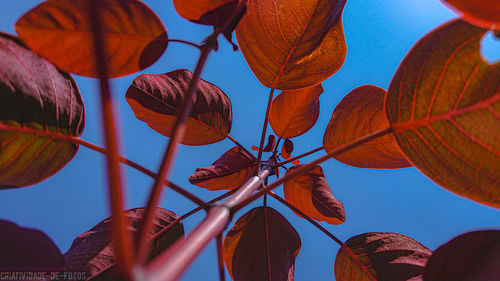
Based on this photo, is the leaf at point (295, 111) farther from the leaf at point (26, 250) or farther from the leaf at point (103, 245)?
the leaf at point (26, 250)

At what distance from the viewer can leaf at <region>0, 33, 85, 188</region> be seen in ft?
1.17

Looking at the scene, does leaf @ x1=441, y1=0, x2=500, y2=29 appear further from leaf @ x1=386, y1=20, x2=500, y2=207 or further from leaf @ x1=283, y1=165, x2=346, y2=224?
leaf @ x1=283, y1=165, x2=346, y2=224

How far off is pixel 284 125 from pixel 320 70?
23cm

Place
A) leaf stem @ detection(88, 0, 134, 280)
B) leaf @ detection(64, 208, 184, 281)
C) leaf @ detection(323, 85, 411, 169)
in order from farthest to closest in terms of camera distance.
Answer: leaf @ detection(323, 85, 411, 169), leaf @ detection(64, 208, 184, 281), leaf stem @ detection(88, 0, 134, 280)

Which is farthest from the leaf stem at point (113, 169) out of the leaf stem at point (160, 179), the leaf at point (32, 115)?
the leaf at point (32, 115)

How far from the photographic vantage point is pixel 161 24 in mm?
353

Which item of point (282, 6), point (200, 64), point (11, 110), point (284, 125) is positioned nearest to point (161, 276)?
point (200, 64)

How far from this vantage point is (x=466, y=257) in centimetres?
39

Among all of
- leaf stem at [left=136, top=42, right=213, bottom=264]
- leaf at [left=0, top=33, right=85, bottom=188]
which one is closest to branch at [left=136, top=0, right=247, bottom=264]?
leaf stem at [left=136, top=42, right=213, bottom=264]

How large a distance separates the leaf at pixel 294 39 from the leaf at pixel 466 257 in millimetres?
357

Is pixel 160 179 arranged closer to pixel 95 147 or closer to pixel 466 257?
pixel 95 147

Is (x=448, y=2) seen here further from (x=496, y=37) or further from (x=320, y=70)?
(x=320, y=70)

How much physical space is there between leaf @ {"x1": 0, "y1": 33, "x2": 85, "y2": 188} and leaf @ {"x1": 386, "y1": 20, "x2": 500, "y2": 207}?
0.51 m

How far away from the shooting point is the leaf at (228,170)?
59cm
